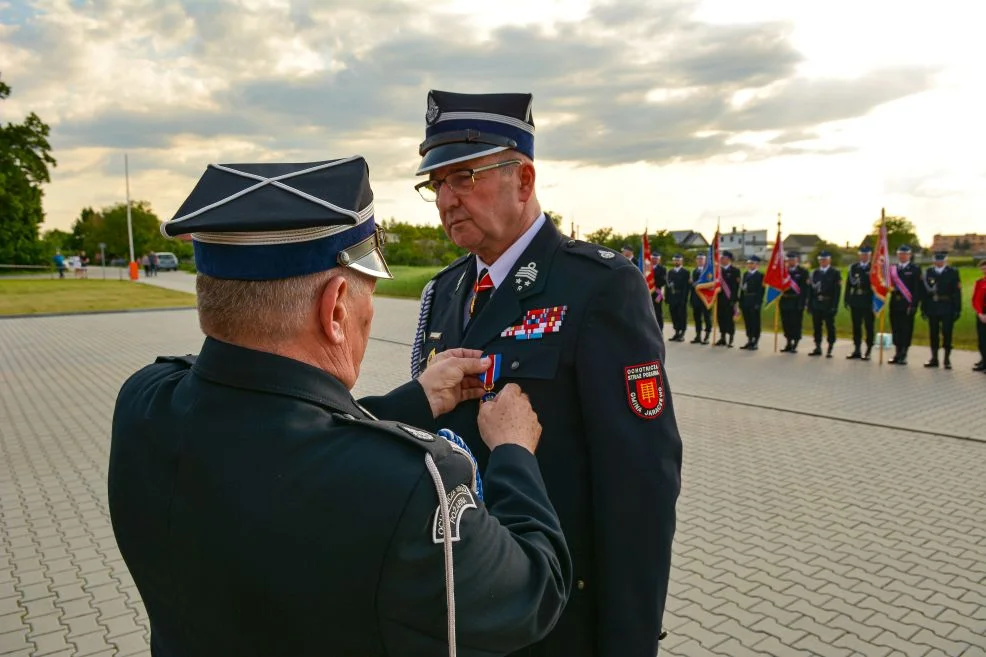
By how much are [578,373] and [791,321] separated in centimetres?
1386

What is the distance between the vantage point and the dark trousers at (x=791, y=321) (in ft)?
47.9

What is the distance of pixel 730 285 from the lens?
1588 centimetres

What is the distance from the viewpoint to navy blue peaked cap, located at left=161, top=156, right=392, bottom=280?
1.22 m

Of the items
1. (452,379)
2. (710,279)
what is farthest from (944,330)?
(452,379)

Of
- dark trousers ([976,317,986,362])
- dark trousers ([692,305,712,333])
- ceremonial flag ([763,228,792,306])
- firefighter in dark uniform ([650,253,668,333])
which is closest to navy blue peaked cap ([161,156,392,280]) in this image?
dark trousers ([976,317,986,362])

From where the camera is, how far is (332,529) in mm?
1063

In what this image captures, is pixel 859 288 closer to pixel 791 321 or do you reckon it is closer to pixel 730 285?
pixel 791 321

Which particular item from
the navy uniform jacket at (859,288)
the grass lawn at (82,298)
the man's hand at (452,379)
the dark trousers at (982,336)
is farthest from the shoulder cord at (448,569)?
the grass lawn at (82,298)

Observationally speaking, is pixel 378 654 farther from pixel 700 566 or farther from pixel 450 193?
pixel 700 566

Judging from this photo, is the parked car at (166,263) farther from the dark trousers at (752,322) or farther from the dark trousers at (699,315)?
the dark trousers at (752,322)

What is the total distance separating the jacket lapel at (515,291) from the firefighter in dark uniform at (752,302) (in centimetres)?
1393

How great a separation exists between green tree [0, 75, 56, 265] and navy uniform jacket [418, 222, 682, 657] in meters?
48.1

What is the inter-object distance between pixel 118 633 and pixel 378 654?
11.6ft

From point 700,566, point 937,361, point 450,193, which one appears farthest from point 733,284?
point 450,193
